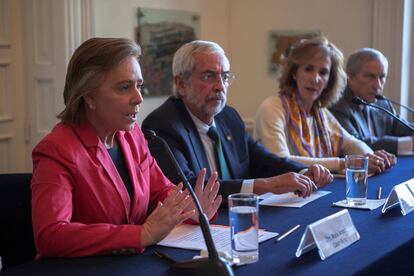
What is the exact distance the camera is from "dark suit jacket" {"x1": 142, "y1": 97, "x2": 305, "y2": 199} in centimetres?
228

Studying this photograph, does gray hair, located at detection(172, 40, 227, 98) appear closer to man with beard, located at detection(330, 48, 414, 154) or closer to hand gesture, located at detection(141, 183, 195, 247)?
hand gesture, located at detection(141, 183, 195, 247)

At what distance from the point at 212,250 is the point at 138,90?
Result: 2.15ft

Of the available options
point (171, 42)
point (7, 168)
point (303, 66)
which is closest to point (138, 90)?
point (303, 66)

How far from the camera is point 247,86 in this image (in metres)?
4.47

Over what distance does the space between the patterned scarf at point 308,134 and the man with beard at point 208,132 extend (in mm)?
369

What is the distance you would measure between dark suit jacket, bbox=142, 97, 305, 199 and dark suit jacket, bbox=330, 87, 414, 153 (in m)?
0.92

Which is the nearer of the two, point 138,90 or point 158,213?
point 158,213

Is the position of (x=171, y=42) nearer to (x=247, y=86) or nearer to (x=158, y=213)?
(x=247, y=86)

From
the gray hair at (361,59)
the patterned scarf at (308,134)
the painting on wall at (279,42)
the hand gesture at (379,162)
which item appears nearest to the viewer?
the hand gesture at (379,162)

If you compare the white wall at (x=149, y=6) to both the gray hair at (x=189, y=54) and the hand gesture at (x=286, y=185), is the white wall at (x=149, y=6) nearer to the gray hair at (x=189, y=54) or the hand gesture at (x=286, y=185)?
the gray hair at (x=189, y=54)

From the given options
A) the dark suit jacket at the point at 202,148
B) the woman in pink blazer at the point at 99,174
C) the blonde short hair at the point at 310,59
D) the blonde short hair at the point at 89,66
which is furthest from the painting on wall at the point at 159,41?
the blonde short hair at the point at 89,66

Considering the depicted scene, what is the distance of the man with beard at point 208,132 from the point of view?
7.42ft

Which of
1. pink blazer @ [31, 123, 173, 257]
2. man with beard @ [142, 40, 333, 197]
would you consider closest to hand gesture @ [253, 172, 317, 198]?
man with beard @ [142, 40, 333, 197]

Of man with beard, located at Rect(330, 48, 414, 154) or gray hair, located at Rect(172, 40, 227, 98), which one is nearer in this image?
gray hair, located at Rect(172, 40, 227, 98)
